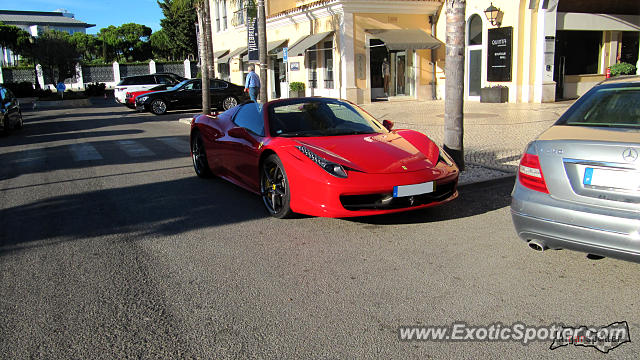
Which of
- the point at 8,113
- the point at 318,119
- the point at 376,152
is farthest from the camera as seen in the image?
the point at 8,113

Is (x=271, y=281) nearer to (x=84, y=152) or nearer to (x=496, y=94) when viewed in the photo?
(x=84, y=152)

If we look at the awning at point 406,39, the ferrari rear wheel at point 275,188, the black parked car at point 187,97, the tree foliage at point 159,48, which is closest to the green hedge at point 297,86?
the black parked car at point 187,97

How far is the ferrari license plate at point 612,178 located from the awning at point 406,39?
19.4m

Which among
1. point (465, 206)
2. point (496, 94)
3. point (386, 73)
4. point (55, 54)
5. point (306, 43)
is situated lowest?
point (465, 206)

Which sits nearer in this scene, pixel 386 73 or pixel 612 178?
pixel 612 178

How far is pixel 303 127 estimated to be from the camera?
628 centimetres

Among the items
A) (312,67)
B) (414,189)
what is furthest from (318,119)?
(312,67)

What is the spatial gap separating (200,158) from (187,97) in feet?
50.0

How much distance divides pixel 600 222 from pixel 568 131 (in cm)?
83

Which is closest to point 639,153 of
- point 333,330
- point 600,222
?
point 600,222

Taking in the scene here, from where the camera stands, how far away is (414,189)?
518 cm

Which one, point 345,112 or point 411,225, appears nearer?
point 411,225

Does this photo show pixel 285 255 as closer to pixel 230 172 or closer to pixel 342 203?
pixel 342 203

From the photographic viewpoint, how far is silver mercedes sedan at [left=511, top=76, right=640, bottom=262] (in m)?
3.44
